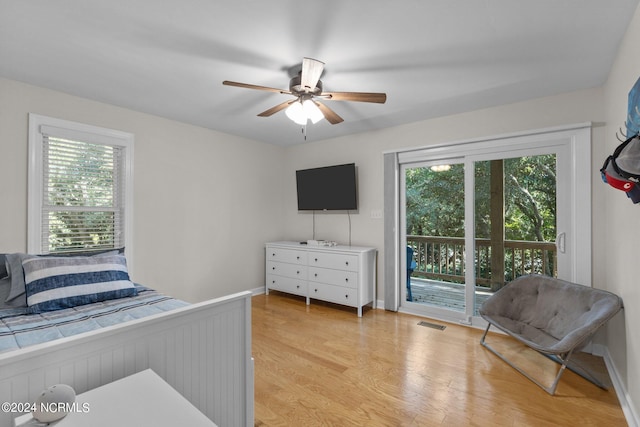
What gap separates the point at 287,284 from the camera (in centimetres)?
445

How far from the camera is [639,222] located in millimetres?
1708

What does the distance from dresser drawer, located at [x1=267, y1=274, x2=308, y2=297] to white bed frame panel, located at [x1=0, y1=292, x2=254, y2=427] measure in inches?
103

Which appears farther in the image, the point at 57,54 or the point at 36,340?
the point at 57,54

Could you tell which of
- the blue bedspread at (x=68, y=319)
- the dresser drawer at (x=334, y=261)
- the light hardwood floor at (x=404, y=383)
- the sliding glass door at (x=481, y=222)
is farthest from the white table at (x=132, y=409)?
the sliding glass door at (x=481, y=222)

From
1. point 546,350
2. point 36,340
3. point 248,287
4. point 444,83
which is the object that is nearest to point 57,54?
point 36,340

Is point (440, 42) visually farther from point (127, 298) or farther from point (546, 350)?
point (127, 298)

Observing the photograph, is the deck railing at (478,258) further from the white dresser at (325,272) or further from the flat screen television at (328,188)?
the flat screen television at (328,188)

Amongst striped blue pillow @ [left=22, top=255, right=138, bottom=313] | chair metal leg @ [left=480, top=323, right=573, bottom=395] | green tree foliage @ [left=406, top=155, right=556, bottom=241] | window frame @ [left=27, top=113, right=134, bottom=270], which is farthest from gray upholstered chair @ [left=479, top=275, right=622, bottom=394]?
window frame @ [left=27, top=113, right=134, bottom=270]

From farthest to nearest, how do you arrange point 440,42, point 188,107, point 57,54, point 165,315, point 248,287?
1. point 248,287
2. point 188,107
3. point 57,54
4. point 440,42
5. point 165,315

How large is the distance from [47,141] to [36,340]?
7.08ft

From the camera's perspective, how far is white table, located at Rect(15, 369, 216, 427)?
2.94 ft

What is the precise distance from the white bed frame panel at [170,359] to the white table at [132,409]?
0.14m

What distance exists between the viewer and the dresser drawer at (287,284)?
4.30 meters

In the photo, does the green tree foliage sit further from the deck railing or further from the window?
the window
